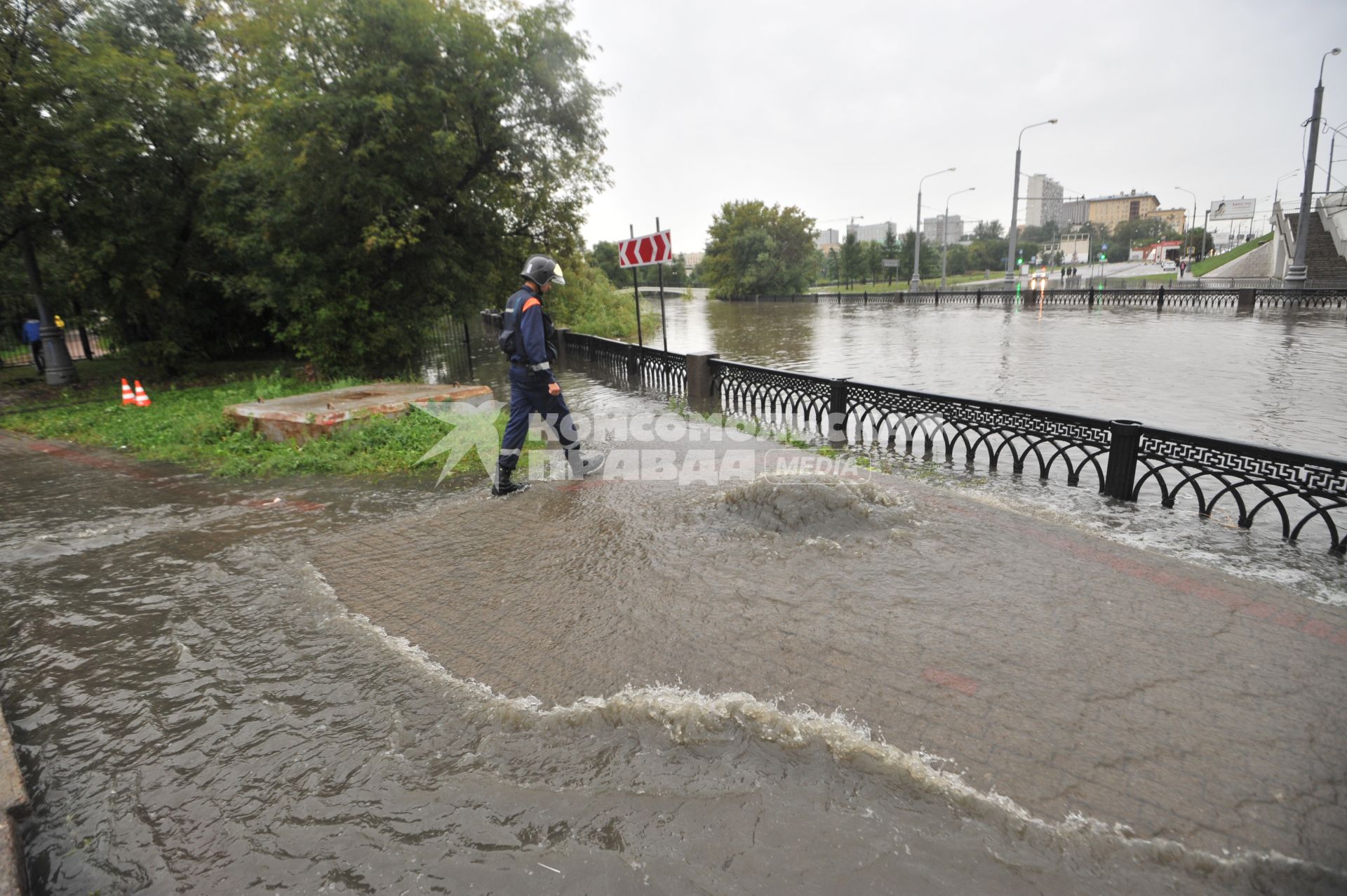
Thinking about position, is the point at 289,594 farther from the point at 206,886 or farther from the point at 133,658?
the point at 206,886

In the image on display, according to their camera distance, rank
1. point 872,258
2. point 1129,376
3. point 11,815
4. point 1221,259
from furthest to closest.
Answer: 1. point 872,258
2. point 1221,259
3. point 1129,376
4. point 11,815

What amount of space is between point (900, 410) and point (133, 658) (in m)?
7.13

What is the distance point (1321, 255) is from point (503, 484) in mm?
51358

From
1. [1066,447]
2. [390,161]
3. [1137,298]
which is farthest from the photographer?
[1137,298]

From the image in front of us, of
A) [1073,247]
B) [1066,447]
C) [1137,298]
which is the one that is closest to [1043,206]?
[1073,247]

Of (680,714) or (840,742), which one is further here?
(680,714)

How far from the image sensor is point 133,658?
378 centimetres

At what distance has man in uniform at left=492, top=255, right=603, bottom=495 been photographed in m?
6.19

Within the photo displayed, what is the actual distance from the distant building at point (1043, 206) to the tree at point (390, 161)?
108919mm

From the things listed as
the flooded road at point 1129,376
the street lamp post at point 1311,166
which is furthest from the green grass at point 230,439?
the street lamp post at point 1311,166

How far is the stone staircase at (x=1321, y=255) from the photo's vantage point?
35.9m

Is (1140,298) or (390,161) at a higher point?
(390,161)

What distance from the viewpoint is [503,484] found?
21.6 ft

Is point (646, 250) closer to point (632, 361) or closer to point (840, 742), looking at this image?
point (632, 361)
